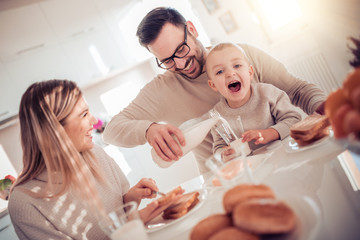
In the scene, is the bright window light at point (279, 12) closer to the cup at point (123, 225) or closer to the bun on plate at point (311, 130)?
the bun on plate at point (311, 130)

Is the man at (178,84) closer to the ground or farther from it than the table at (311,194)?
farther from it

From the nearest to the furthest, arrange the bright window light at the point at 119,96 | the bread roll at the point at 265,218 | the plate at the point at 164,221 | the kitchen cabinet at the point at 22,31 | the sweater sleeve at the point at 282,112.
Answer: the bread roll at the point at 265,218, the plate at the point at 164,221, the sweater sleeve at the point at 282,112, the kitchen cabinet at the point at 22,31, the bright window light at the point at 119,96

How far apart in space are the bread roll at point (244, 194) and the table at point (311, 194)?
6 centimetres

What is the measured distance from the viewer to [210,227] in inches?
19.0

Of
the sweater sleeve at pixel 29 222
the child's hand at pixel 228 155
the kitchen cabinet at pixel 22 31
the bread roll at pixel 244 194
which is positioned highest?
the kitchen cabinet at pixel 22 31

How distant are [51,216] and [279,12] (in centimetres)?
342

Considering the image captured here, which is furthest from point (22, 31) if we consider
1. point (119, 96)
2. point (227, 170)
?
point (227, 170)

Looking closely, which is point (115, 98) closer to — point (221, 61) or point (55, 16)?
point (55, 16)

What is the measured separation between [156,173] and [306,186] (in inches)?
135

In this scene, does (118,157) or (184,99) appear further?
(118,157)

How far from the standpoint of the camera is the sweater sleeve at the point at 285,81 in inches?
49.5

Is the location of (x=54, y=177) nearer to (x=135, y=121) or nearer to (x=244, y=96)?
(x=135, y=121)

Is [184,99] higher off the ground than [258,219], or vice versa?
[184,99]

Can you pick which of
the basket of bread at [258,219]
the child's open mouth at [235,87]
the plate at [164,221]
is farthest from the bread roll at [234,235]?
the child's open mouth at [235,87]
